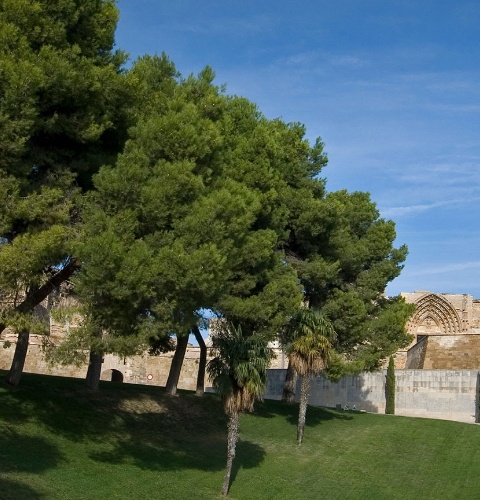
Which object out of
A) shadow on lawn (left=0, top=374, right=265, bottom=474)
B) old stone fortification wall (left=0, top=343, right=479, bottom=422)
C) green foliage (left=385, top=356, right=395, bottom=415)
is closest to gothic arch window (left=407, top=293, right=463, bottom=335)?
old stone fortification wall (left=0, top=343, right=479, bottom=422)

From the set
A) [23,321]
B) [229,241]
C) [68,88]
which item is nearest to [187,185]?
[229,241]

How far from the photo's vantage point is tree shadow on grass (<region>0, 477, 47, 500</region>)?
14.0m

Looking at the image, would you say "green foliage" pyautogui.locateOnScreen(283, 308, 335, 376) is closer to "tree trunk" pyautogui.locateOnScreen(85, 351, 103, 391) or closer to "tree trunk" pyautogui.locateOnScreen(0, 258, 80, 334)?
"tree trunk" pyautogui.locateOnScreen(85, 351, 103, 391)

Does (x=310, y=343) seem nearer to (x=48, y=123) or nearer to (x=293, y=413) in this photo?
(x=293, y=413)

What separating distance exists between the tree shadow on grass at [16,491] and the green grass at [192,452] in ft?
0.09

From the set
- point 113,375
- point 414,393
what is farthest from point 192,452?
point 113,375

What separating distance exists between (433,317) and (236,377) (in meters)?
36.2

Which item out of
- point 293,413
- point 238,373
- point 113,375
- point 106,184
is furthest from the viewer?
point 113,375

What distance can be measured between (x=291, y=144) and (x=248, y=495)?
→ 50.5ft

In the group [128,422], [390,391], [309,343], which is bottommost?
[128,422]

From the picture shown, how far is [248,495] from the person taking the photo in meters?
18.1

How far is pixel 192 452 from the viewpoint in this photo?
68.5 feet

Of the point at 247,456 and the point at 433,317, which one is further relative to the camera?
the point at 433,317

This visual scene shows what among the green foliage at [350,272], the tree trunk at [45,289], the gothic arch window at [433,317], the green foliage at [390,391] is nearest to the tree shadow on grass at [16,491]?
the tree trunk at [45,289]
